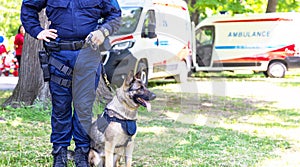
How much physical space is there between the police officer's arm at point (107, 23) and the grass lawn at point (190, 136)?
56.5 inches

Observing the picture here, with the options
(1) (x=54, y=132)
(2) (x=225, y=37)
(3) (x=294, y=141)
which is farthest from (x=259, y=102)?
(2) (x=225, y=37)

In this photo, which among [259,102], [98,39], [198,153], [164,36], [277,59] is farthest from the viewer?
[277,59]

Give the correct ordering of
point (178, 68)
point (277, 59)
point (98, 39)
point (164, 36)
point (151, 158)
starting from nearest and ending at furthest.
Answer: point (98, 39)
point (151, 158)
point (164, 36)
point (178, 68)
point (277, 59)

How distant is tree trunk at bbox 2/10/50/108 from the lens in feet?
28.1

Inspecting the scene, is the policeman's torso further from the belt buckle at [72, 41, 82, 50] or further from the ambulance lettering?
the ambulance lettering

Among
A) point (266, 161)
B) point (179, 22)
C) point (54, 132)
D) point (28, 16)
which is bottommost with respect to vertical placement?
point (266, 161)

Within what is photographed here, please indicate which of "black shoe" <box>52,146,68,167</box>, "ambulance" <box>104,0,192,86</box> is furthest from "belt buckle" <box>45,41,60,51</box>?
"ambulance" <box>104,0,192,86</box>

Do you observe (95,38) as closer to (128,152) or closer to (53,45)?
(53,45)

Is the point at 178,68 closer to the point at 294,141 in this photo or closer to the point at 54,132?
the point at 294,141

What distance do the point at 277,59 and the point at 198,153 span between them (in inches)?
566

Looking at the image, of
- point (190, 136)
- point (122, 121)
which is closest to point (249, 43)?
point (190, 136)

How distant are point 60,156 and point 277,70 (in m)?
15.8

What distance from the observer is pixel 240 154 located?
225 inches

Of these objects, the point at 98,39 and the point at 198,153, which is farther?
the point at 198,153
